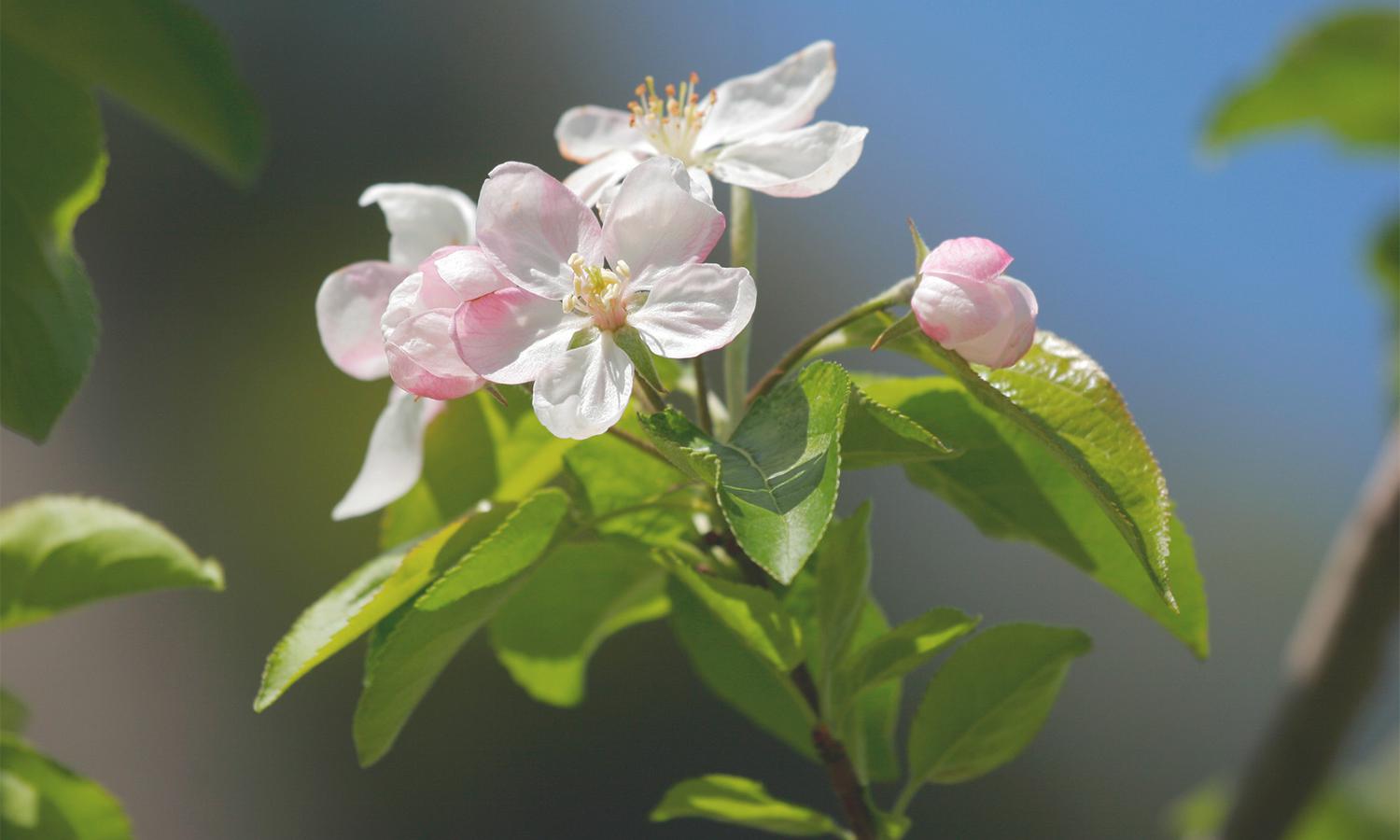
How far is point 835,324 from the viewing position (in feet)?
1.93

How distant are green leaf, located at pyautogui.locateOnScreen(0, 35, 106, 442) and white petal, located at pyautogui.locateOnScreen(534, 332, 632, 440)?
233 millimetres

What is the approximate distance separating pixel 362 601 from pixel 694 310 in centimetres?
23

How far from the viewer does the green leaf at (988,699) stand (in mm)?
645

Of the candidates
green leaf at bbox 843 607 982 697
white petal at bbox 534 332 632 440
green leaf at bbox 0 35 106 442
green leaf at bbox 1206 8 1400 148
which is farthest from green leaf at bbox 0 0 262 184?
green leaf at bbox 1206 8 1400 148

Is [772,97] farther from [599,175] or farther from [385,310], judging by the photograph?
[385,310]

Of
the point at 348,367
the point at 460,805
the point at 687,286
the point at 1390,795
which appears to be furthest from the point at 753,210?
the point at 460,805

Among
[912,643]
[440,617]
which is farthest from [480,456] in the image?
[912,643]

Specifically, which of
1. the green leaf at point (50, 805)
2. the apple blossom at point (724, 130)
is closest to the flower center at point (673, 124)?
the apple blossom at point (724, 130)

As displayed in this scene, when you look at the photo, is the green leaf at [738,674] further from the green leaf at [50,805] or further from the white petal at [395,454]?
the green leaf at [50,805]

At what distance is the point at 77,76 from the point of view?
1.69 ft

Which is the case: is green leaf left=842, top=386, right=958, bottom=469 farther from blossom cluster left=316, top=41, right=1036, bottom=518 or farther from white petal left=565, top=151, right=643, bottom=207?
white petal left=565, top=151, right=643, bottom=207

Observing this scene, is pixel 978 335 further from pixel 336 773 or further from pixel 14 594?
pixel 336 773

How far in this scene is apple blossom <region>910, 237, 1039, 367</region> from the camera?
509 millimetres

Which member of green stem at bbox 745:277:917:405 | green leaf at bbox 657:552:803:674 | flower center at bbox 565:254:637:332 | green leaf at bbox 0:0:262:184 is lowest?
green leaf at bbox 657:552:803:674
